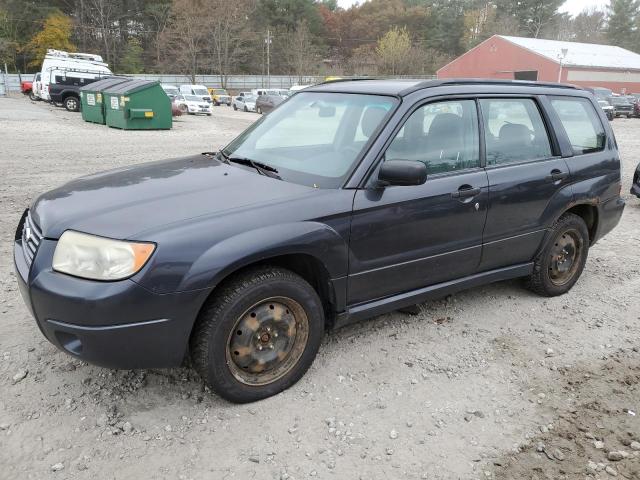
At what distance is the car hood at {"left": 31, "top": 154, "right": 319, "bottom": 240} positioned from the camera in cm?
272

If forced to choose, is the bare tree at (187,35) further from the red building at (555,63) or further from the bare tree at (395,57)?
the red building at (555,63)

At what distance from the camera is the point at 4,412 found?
2865 millimetres

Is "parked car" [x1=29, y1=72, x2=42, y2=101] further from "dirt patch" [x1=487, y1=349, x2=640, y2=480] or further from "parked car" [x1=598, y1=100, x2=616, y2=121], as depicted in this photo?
"dirt patch" [x1=487, y1=349, x2=640, y2=480]

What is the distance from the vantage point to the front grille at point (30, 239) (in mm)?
2832

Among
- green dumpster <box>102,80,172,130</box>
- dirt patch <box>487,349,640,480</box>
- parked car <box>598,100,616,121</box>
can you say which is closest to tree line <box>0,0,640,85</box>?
parked car <box>598,100,616,121</box>

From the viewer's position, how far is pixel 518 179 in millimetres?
3971

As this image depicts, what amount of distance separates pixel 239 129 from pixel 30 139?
→ 815 centimetres

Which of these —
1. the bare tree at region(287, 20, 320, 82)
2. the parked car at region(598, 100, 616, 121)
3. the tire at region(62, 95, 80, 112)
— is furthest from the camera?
the bare tree at region(287, 20, 320, 82)

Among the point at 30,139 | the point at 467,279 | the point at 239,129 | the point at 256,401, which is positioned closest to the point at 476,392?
the point at 467,279

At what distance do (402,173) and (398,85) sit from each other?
878mm

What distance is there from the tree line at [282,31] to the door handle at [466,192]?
5824 centimetres

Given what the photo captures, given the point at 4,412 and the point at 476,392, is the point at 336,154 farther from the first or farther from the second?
the point at 4,412

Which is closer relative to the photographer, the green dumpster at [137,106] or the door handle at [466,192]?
the door handle at [466,192]

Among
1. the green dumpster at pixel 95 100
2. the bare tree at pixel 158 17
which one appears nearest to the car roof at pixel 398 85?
the green dumpster at pixel 95 100
